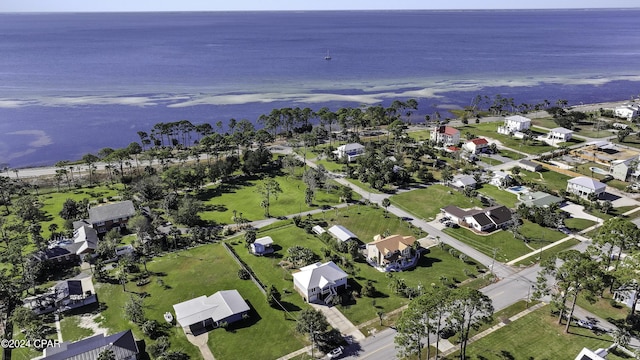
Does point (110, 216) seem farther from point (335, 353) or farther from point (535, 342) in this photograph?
point (535, 342)

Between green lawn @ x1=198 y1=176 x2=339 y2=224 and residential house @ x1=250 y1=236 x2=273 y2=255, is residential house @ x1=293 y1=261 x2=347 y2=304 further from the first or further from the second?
green lawn @ x1=198 y1=176 x2=339 y2=224

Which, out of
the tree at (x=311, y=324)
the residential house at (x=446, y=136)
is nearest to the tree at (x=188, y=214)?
the tree at (x=311, y=324)

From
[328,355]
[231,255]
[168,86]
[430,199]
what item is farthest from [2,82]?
[328,355]

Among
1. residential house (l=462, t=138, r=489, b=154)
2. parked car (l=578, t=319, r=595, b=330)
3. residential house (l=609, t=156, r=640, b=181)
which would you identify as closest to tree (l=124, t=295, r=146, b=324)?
parked car (l=578, t=319, r=595, b=330)

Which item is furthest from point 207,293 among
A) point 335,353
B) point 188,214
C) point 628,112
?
point 628,112

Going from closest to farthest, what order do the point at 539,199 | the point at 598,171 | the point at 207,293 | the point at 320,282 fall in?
1. the point at 320,282
2. the point at 207,293
3. the point at 539,199
4. the point at 598,171
